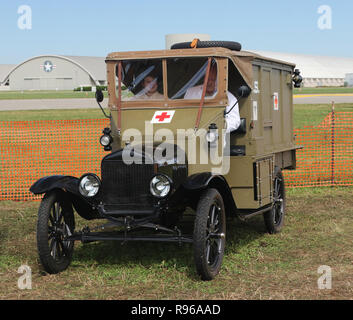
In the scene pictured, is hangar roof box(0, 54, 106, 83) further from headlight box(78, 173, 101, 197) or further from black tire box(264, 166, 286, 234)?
headlight box(78, 173, 101, 197)

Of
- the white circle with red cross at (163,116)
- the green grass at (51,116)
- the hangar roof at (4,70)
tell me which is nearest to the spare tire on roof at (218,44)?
the white circle with red cross at (163,116)

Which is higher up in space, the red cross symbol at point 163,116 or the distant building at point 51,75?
the distant building at point 51,75

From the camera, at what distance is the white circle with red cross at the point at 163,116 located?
6.66 metres

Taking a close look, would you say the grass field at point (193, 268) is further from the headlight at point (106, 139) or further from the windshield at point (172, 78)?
the windshield at point (172, 78)

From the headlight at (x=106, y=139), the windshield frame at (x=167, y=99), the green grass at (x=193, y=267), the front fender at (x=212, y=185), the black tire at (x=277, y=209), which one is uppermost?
the windshield frame at (x=167, y=99)

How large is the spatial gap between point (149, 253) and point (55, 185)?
1403mm

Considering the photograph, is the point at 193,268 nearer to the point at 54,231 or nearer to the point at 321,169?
the point at 54,231

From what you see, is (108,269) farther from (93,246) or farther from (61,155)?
(61,155)

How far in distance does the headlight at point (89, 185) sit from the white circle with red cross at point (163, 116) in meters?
1.04

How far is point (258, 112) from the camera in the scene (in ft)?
25.2

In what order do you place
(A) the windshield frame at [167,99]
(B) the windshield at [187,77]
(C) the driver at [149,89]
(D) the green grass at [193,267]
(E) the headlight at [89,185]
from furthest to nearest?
1. (C) the driver at [149,89]
2. (B) the windshield at [187,77]
3. (A) the windshield frame at [167,99]
4. (E) the headlight at [89,185]
5. (D) the green grass at [193,267]

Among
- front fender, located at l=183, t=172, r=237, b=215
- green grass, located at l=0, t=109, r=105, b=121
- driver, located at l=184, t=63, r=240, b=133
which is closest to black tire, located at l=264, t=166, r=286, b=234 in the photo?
front fender, located at l=183, t=172, r=237, b=215

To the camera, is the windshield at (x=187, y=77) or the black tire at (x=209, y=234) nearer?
the black tire at (x=209, y=234)

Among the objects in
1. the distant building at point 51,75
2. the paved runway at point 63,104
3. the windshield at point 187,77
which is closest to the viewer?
the windshield at point 187,77
